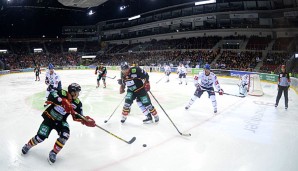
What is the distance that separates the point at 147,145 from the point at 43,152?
2.10 meters

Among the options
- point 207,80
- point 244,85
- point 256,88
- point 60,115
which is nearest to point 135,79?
point 60,115

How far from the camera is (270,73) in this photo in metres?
16.5

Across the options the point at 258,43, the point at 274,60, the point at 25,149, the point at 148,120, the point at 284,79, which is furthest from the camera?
the point at 258,43

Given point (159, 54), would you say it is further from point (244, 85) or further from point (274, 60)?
point (244, 85)

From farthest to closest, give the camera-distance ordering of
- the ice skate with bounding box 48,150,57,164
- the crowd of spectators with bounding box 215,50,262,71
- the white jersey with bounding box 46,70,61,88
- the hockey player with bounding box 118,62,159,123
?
the crowd of spectators with bounding box 215,50,262,71 < the white jersey with bounding box 46,70,61,88 < the hockey player with bounding box 118,62,159,123 < the ice skate with bounding box 48,150,57,164

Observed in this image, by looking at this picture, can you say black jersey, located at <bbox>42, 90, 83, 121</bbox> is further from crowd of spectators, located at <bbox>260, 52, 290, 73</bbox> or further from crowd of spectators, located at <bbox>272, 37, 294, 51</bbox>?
crowd of spectators, located at <bbox>272, 37, 294, 51</bbox>

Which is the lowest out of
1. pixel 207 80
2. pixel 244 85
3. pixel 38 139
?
pixel 244 85

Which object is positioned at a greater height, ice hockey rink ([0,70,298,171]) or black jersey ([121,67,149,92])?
black jersey ([121,67,149,92])

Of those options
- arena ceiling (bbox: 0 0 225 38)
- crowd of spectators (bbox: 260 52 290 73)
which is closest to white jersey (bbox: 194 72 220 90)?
crowd of spectators (bbox: 260 52 290 73)

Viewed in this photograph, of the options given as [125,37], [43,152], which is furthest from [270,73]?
[125,37]

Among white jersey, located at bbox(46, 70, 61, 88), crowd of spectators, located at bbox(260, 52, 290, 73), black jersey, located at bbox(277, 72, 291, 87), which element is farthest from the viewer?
crowd of spectators, located at bbox(260, 52, 290, 73)

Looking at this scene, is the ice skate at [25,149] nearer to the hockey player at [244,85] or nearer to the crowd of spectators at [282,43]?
the hockey player at [244,85]

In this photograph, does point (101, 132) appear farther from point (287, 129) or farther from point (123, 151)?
point (287, 129)

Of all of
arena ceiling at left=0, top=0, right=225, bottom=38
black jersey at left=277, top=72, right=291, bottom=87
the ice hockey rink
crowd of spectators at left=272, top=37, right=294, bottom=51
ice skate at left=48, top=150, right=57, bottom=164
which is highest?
arena ceiling at left=0, top=0, right=225, bottom=38
